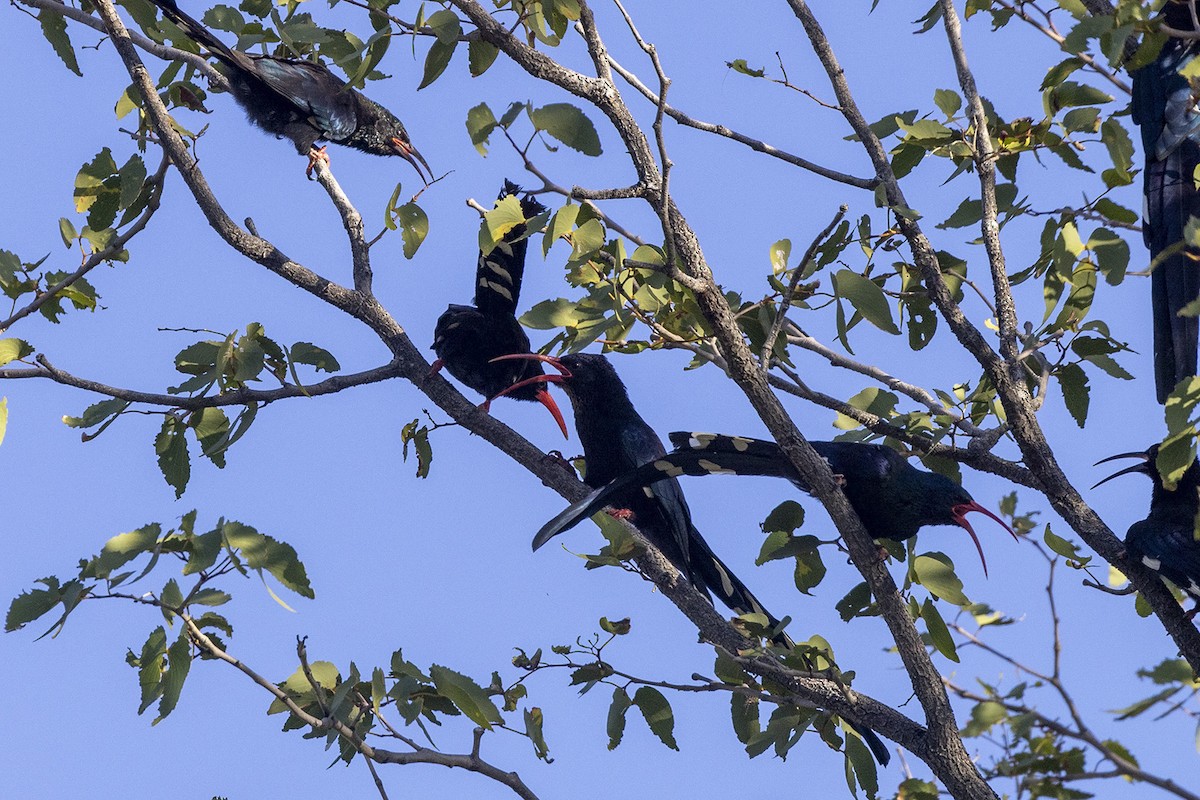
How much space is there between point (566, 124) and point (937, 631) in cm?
182

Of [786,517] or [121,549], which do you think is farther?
[786,517]

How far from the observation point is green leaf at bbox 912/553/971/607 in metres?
3.55

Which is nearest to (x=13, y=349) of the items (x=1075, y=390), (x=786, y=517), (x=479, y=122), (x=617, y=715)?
(x=479, y=122)

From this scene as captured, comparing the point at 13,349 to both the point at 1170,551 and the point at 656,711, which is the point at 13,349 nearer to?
the point at 656,711

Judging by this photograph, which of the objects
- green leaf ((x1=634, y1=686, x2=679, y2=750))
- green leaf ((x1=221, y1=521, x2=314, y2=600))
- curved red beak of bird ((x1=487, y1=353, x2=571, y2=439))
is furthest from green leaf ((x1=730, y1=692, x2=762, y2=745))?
curved red beak of bird ((x1=487, y1=353, x2=571, y2=439))

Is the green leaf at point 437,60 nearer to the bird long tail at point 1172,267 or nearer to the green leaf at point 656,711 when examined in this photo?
the green leaf at point 656,711

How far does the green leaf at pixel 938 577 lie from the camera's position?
11.7 feet

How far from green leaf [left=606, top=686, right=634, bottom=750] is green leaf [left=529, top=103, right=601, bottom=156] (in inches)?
65.3

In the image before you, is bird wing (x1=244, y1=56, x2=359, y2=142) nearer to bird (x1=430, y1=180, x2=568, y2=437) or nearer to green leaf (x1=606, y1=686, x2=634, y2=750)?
bird (x1=430, y1=180, x2=568, y2=437)

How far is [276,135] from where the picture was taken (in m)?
6.30

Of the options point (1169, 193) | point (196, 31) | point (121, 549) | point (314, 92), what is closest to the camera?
point (121, 549)

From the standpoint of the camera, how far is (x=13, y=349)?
3.88m

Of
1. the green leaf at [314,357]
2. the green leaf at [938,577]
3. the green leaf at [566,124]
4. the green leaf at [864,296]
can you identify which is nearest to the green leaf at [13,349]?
the green leaf at [314,357]

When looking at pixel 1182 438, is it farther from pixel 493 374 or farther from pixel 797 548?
pixel 493 374
